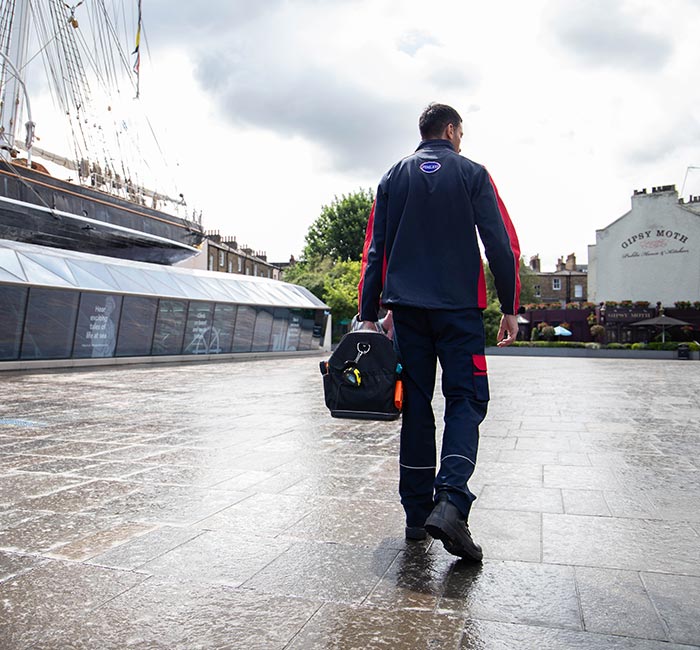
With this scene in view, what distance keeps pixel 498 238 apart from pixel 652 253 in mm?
49762

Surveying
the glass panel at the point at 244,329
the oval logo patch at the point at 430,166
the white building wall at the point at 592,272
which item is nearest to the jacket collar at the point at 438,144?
the oval logo patch at the point at 430,166

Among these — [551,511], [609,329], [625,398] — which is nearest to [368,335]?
[551,511]

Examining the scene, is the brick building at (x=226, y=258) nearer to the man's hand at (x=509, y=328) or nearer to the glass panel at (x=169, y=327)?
the glass panel at (x=169, y=327)

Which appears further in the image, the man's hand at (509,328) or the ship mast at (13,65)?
the ship mast at (13,65)

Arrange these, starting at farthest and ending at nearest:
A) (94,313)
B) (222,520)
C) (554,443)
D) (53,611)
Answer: (94,313)
(554,443)
(222,520)
(53,611)

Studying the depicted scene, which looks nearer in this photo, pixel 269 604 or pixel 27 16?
pixel 269 604

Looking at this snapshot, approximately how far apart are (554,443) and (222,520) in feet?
12.2

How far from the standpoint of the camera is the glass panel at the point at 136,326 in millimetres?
20453

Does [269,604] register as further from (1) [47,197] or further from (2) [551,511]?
(1) [47,197]

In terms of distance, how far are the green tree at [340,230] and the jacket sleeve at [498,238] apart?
57.7 meters

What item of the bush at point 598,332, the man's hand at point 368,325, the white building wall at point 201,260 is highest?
the white building wall at point 201,260

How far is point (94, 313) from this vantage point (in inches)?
758

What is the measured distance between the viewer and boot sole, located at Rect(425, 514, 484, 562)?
2609mm

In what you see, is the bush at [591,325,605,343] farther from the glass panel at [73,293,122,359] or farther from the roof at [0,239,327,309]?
the glass panel at [73,293,122,359]
